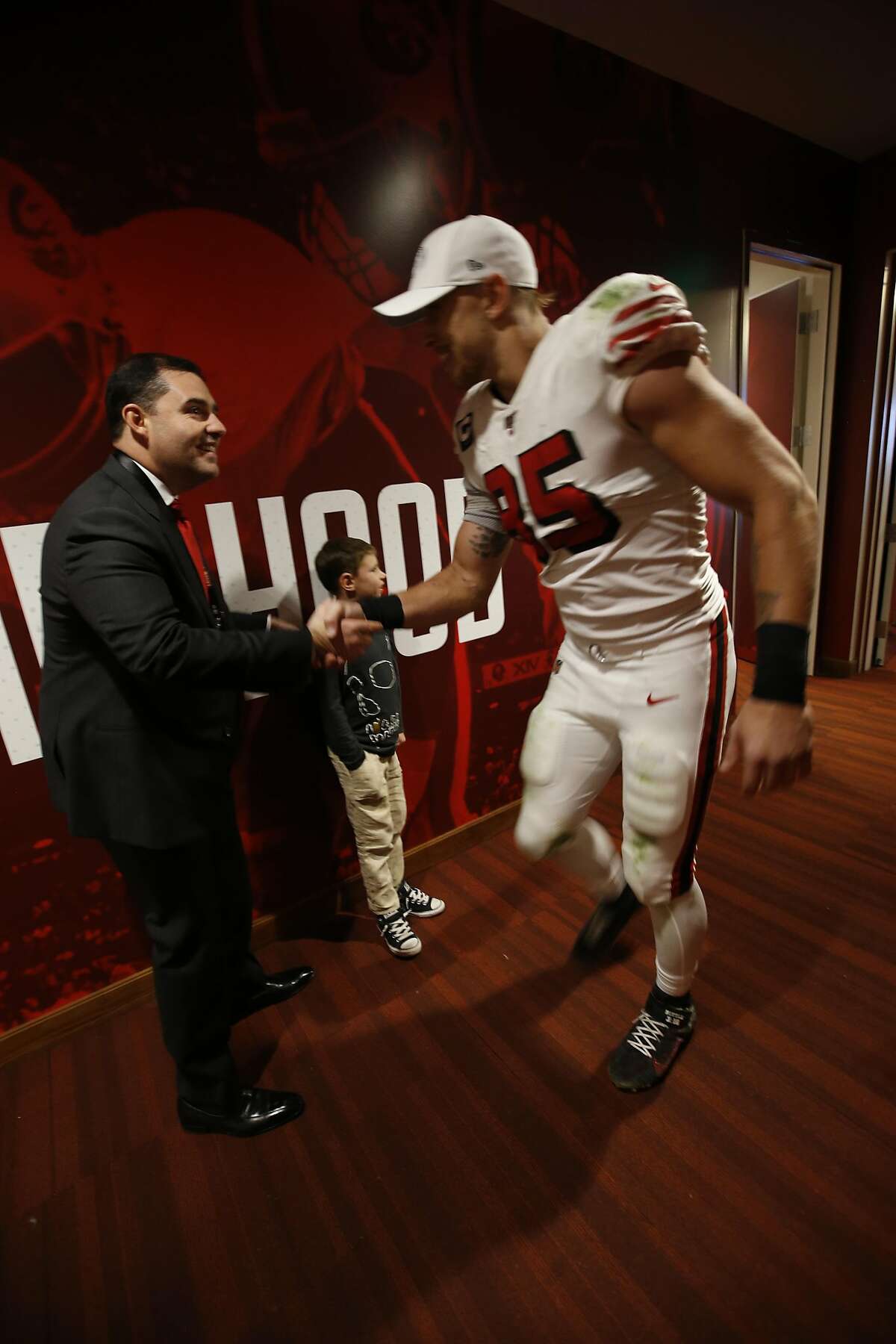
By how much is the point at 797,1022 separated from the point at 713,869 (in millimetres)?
667

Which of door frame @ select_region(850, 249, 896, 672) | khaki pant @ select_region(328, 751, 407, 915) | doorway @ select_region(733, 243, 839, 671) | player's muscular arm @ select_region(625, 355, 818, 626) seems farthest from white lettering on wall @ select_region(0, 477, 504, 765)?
door frame @ select_region(850, 249, 896, 672)

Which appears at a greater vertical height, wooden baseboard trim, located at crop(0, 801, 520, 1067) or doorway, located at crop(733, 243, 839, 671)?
doorway, located at crop(733, 243, 839, 671)

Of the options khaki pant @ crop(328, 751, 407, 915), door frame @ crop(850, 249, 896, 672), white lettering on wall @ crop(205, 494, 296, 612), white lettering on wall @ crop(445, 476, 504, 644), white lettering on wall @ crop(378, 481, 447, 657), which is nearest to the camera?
white lettering on wall @ crop(205, 494, 296, 612)

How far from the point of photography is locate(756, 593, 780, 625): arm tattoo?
3.17 ft

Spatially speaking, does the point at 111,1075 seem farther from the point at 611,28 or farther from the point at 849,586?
the point at 849,586

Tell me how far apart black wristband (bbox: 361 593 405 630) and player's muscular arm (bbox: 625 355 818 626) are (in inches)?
28.3

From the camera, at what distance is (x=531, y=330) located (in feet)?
4.01

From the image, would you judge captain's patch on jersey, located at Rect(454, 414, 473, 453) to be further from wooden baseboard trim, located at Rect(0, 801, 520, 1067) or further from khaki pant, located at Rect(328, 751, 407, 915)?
wooden baseboard trim, located at Rect(0, 801, 520, 1067)

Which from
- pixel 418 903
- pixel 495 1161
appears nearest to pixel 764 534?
pixel 495 1161

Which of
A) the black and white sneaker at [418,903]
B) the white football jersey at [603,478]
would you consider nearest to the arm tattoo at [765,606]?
the white football jersey at [603,478]

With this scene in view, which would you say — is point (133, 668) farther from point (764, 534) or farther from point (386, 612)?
point (764, 534)

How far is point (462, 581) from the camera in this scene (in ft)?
5.17

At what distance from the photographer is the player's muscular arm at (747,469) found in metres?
0.96

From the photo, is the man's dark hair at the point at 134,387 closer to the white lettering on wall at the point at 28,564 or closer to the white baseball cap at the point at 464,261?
the white lettering on wall at the point at 28,564
